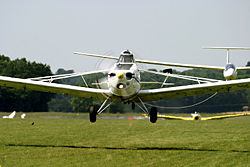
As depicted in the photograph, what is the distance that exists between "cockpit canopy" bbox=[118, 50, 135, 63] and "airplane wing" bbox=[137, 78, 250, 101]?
1853 millimetres

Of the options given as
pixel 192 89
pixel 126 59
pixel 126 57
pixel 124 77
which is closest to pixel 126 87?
pixel 124 77

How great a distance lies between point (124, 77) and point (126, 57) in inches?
59.1

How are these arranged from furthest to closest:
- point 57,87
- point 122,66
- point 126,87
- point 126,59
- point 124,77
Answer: point 57,87, point 126,59, point 122,66, point 126,87, point 124,77

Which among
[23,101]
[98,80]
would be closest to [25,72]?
[23,101]

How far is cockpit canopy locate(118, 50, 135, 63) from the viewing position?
20.4 metres

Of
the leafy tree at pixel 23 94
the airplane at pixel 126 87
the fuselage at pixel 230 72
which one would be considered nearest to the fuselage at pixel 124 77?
the airplane at pixel 126 87

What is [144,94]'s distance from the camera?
70.5 ft

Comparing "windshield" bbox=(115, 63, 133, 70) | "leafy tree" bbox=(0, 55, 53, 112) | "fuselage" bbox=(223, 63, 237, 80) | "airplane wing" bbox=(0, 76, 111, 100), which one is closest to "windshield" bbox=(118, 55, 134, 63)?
"windshield" bbox=(115, 63, 133, 70)

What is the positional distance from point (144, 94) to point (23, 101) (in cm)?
8581

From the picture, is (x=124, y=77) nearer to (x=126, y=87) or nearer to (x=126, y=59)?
(x=126, y=87)

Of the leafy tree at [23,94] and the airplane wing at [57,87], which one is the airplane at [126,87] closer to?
the airplane wing at [57,87]

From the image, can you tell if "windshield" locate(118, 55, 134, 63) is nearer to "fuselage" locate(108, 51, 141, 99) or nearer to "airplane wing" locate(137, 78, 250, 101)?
"fuselage" locate(108, 51, 141, 99)

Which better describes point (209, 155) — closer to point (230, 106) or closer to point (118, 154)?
point (118, 154)

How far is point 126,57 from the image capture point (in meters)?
20.5
